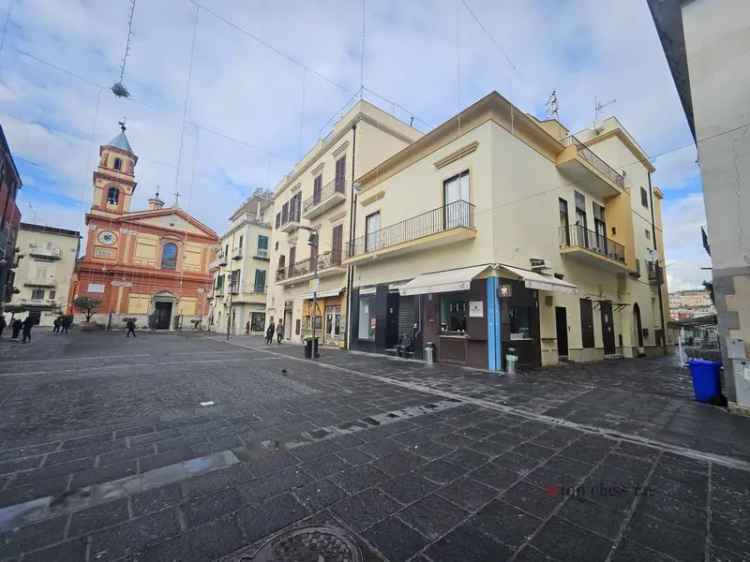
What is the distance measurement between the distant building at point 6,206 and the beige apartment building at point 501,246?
1561 cm

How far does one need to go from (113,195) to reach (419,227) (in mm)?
35905

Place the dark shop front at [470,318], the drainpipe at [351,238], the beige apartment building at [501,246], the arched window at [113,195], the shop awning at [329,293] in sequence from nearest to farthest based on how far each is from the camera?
the dark shop front at [470,318], the beige apartment building at [501,246], the drainpipe at [351,238], the shop awning at [329,293], the arched window at [113,195]

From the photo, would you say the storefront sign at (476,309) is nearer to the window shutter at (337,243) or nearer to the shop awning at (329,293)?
the shop awning at (329,293)

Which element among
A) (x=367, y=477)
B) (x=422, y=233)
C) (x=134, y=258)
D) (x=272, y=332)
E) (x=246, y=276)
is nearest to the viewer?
(x=367, y=477)

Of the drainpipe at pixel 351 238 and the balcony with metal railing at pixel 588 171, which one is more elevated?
the balcony with metal railing at pixel 588 171

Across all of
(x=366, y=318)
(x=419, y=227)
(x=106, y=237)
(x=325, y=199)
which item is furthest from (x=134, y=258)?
(x=419, y=227)

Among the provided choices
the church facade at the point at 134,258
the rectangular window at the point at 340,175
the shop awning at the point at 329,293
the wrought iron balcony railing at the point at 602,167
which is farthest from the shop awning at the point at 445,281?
the church facade at the point at 134,258

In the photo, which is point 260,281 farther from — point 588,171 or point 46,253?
point 46,253

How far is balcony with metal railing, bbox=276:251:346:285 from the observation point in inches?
611

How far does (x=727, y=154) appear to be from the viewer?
5.10 m

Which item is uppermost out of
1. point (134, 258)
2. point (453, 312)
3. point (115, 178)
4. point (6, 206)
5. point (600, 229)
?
point (115, 178)

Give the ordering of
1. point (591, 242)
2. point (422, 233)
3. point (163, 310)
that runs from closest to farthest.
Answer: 1. point (422, 233)
2. point (591, 242)
3. point (163, 310)

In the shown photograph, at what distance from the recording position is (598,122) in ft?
52.7

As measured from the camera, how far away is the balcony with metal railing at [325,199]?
15555 mm
